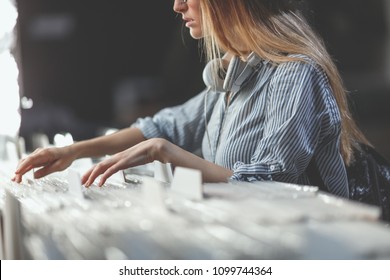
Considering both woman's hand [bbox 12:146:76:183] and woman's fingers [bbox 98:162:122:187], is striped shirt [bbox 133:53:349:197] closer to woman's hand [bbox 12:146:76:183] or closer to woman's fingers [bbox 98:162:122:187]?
woman's fingers [bbox 98:162:122:187]

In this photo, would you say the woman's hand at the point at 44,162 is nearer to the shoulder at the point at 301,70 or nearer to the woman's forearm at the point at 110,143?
the woman's forearm at the point at 110,143

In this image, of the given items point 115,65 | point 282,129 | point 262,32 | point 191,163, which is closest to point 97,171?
point 191,163

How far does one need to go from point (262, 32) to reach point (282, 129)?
0.26 metres

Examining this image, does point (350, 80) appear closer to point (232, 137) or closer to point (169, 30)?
point (169, 30)

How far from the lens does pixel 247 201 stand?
30.0 inches

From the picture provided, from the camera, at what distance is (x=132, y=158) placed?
1053 mm

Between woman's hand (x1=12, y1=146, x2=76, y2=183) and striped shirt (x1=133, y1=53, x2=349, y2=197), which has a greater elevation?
striped shirt (x1=133, y1=53, x2=349, y2=197)

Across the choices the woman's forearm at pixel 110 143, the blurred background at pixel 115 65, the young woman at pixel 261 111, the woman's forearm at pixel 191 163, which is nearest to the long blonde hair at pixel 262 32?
the young woman at pixel 261 111

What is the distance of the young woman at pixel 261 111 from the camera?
1.12 metres

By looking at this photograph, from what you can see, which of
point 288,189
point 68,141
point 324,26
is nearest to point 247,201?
point 288,189

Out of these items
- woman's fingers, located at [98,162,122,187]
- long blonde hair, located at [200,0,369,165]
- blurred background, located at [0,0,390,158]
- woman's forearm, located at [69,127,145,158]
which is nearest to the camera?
woman's fingers, located at [98,162,122,187]

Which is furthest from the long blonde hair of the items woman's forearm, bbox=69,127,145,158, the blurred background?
the blurred background

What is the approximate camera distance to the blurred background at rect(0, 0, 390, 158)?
2092 mm
